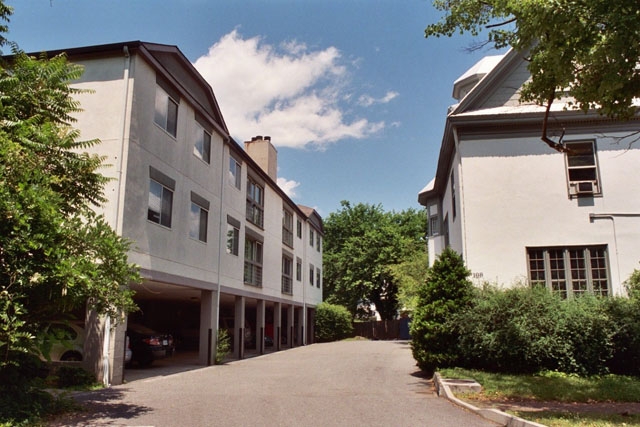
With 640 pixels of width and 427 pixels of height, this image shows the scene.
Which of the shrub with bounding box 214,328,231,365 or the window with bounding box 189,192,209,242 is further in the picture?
the shrub with bounding box 214,328,231,365

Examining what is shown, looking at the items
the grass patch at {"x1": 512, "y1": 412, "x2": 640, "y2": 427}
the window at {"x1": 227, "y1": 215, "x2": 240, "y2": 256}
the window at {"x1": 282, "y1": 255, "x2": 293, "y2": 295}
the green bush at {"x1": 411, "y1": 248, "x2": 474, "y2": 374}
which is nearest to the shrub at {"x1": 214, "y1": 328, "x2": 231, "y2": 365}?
the window at {"x1": 227, "y1": 215, "x2": 240, "y2": 256}

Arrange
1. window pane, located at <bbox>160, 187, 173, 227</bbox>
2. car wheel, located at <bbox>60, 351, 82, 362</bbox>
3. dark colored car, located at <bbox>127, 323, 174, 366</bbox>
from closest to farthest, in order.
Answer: car wheel, located at <bbox>60, 351, 82, 362</bbox> → window pane, located at <bbox>160, 187, 173, 227</bbox> → dark colored car, located at <bbox>127, 323, 174, 366</bbox>

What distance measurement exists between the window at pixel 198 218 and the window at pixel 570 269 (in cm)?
1082

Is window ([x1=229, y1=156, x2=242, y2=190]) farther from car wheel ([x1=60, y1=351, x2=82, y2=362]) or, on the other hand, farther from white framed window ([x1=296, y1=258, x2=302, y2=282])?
white framed window ([x1=296, y1=258, x2=302, y2=282])

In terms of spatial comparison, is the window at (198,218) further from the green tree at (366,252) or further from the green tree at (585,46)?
the green tree at (366,252)

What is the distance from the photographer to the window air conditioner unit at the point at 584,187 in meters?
15.7

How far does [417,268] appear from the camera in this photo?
34094 mm

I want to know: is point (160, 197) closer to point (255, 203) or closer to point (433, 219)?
point (255, 203)

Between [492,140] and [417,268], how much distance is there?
61.3 feet

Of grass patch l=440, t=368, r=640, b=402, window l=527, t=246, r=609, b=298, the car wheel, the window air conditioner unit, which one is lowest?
grass patch l=440, t=368, r=640, b=402

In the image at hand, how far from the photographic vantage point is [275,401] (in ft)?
34.4

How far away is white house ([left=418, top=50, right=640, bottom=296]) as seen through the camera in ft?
50.3

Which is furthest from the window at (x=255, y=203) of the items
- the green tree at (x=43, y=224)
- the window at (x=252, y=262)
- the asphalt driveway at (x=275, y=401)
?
the green tree at (x=43, y=224)

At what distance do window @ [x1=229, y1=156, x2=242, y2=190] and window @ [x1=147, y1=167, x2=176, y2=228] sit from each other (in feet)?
18.2
